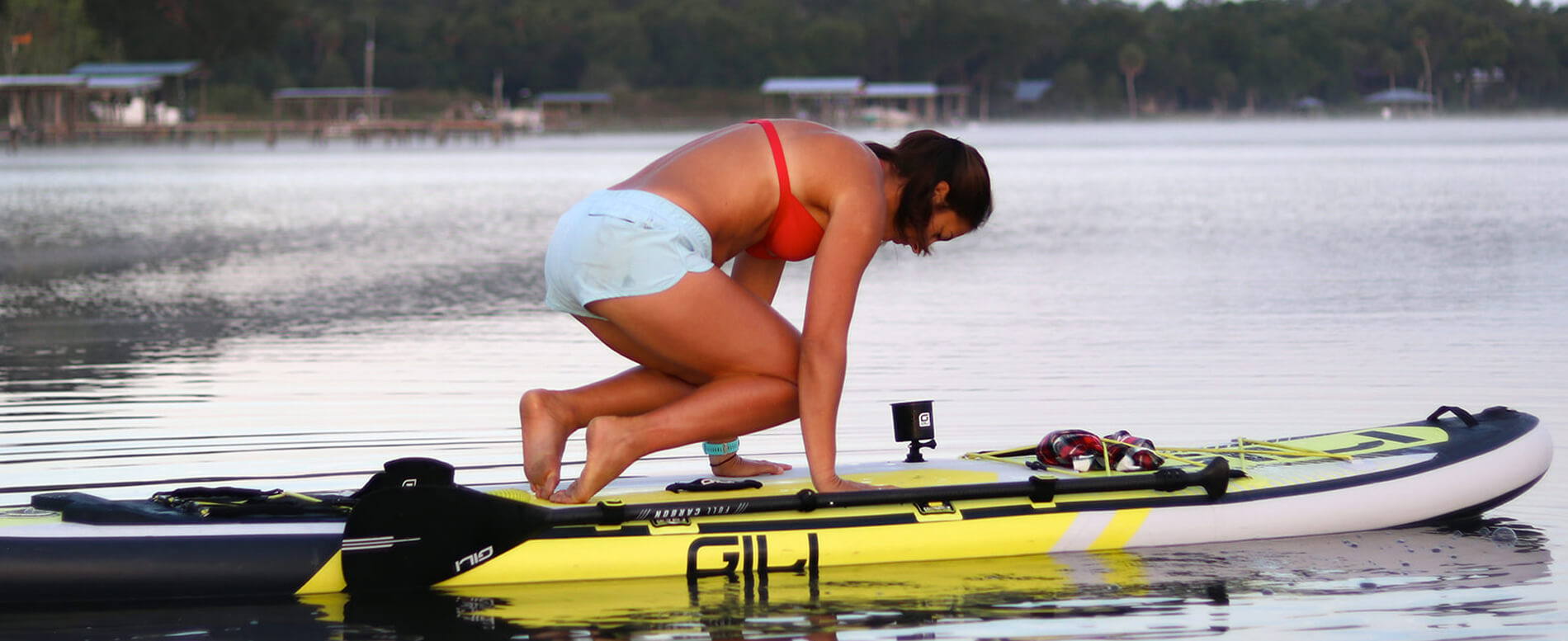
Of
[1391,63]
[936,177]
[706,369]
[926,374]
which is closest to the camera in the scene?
[936,177]

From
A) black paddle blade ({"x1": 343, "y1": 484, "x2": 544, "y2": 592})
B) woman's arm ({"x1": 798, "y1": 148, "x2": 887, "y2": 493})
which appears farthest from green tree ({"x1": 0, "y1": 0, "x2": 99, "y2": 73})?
woman's arm ({"x1": 798, "y1": 148, "x2": 887, "y2": 493})

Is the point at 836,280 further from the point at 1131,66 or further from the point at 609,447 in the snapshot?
the point at 1131,66

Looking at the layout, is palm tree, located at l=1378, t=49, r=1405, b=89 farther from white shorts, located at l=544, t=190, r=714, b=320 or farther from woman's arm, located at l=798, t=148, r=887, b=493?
white shorts, located at l=544, t=190, r=714, b=320

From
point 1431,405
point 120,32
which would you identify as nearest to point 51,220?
point 1431,405

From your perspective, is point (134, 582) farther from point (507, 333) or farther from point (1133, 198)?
point (1133, 198)

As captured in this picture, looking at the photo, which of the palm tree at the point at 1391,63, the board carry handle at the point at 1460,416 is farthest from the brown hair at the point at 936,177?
the palm tree at the point at 1391,63

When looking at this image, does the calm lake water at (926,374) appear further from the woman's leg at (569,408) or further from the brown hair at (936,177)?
the brown hair at (936,177)

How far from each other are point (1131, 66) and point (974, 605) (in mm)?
134391

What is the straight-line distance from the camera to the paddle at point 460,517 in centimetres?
508

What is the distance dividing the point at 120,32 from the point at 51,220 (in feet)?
270

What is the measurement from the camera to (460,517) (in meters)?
5.14

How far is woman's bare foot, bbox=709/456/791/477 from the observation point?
578 cm

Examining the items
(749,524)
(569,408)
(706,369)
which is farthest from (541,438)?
(749,524)

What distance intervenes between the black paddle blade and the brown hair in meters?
1.43
